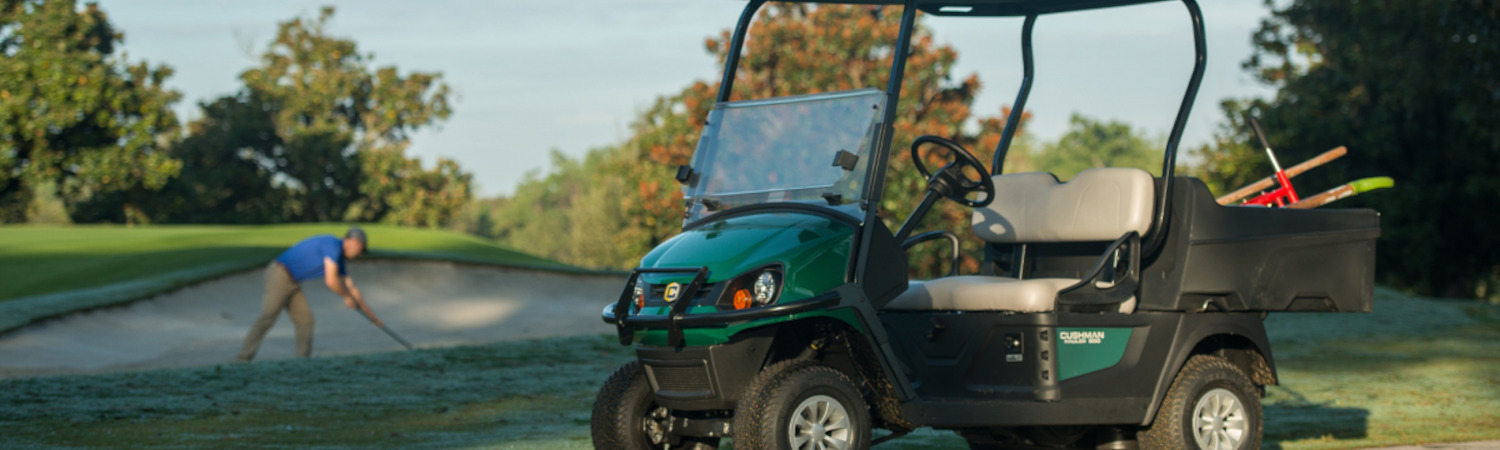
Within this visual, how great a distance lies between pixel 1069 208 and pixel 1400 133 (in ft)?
79.1

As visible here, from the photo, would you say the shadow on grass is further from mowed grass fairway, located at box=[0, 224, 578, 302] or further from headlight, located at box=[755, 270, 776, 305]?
mowed grass fairway, located at box=[0, 224, 578, 302]

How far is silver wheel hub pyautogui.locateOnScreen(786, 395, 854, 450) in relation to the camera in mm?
5434

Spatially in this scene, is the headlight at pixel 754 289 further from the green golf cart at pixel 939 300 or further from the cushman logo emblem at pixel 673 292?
the cushman logo emblem at pixel 673 292

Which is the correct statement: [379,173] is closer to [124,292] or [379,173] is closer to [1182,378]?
[124,292]

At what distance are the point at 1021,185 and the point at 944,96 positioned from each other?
81.9 feet

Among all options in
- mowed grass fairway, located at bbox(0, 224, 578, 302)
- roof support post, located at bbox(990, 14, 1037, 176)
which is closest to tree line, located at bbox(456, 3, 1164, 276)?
mowed grass fairway, located at bbox(0, 224, 578, 302)

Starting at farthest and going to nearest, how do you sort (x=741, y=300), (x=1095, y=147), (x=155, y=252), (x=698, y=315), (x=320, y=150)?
(x=1095, y=147) → (x=320, y=150) → (x=155, y=252) → (x=741, y=300) → (x=698, y=315)

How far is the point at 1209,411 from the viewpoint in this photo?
22.6ft

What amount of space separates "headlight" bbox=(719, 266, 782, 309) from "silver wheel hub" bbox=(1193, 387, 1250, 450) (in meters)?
2.61

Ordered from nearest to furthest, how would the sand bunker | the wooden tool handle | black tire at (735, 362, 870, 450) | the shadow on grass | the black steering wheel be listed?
black tire at (735, 362, 870, 450), the black steering wheel, the wooden tool handle, the shadow on grass, the sand bunker

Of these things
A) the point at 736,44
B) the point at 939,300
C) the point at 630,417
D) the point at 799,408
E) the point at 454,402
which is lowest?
the point at 454,402

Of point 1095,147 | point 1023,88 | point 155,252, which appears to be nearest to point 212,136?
point 155,252

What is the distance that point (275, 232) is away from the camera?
103 ft

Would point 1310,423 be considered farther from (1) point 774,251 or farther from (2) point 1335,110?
(2) point 1335,110
